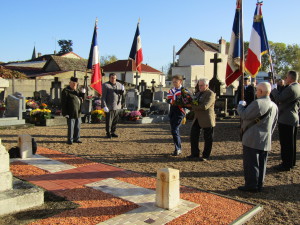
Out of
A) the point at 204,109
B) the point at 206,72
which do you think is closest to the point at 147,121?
the point at 204,109

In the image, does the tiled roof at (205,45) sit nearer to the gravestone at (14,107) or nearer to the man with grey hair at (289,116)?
the gravestone at (14,107)

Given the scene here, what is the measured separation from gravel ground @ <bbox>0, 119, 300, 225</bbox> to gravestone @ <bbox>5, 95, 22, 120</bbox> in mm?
1280

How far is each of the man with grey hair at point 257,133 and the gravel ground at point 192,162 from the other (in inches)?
11.9

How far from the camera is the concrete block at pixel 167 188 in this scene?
12.9 ft

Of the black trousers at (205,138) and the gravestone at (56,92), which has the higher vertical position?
the gravestone at (56,92)

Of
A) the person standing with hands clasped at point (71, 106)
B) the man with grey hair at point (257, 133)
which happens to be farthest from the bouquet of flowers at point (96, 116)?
the man with grey hair at point (257, 133)

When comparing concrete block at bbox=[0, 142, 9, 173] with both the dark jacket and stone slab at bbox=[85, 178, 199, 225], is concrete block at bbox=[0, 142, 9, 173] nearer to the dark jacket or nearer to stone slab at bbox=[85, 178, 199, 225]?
stone slab at bbox=[85, 178, 199, 225]

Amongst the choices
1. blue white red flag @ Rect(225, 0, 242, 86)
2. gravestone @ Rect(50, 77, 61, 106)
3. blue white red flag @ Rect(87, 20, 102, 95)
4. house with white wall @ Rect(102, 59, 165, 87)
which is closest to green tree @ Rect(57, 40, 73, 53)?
house with white wall @ Rect(102, 59, 165, 87)

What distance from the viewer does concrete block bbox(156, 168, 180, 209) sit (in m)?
3.93

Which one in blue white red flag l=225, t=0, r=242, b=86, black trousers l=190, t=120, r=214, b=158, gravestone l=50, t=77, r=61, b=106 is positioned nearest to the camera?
black trousers l=190, t=120, r=214, b=158

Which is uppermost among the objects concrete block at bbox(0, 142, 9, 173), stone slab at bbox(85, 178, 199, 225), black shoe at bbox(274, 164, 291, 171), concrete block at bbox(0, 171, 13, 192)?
concrete block at bbox(0, 142, 9, 173)

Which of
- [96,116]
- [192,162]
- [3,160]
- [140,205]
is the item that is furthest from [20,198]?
[96,116]

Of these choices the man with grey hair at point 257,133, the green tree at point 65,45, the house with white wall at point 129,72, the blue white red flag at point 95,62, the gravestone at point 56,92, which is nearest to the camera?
the man with grey hair at point 257,133

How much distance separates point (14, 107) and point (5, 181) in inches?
346
